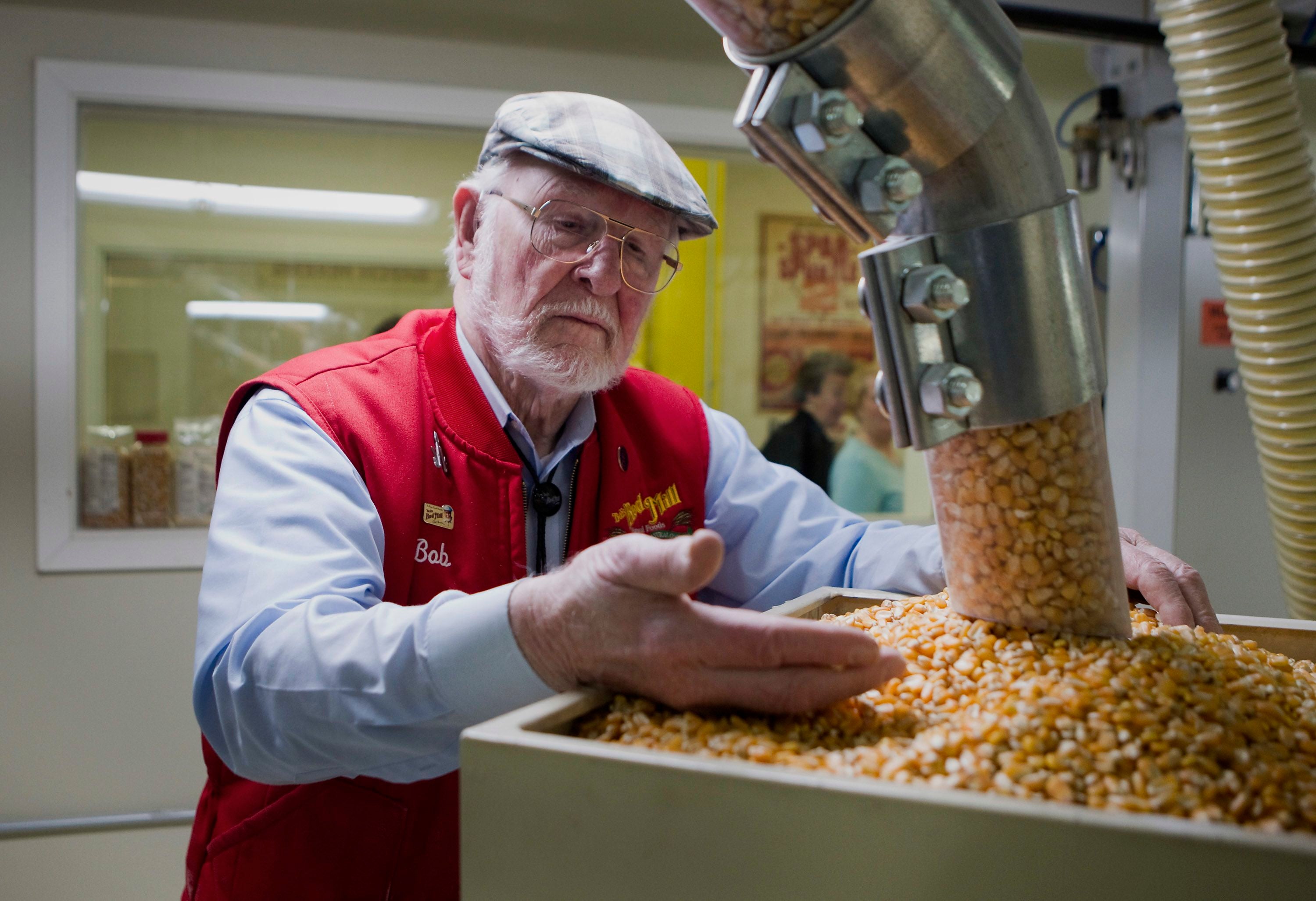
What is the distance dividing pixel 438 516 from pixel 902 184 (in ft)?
2.31

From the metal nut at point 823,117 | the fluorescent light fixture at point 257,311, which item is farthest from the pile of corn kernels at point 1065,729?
the fluorescent light fixture at point 257,311

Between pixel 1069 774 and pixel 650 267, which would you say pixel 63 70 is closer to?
pixel 650 267

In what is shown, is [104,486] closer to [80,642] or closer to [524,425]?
[80,642]

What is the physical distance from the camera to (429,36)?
2680mm

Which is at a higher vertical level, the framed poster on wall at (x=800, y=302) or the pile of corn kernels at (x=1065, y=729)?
the framed poster on wall at (x=800, y=302)

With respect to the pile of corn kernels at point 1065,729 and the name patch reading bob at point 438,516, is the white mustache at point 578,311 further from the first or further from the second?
the pile of corn kernels at point 1065,729

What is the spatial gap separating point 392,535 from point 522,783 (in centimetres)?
63

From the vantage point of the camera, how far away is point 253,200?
9.60ft

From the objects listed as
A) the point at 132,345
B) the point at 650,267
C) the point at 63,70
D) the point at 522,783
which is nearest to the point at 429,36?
the point at 63,70

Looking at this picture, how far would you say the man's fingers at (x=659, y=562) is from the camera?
525mm

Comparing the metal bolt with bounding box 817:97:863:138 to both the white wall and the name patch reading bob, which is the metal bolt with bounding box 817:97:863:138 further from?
the white wall

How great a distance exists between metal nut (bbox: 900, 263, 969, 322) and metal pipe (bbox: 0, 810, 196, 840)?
2.57 meters

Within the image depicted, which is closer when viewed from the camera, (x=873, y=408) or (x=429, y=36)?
(x=429, y=36)

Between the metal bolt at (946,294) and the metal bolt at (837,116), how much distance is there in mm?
111
